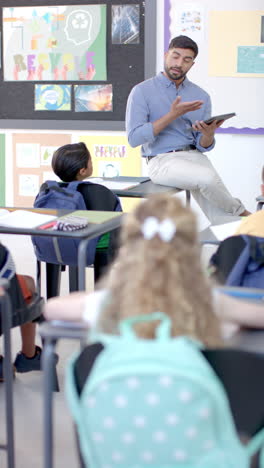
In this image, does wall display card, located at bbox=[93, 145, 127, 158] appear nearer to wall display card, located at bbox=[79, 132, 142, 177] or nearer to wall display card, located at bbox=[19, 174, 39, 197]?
wall display card, located at bbox=[79, 132, 142, 177]

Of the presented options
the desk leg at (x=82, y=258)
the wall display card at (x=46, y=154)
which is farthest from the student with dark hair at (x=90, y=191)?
the wall display card at (x=46, y=154)

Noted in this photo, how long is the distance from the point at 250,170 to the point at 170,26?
3.95ft

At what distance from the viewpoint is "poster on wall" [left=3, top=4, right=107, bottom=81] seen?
565 centimetres

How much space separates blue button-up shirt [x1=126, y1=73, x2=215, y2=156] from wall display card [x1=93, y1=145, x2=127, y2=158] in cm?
127

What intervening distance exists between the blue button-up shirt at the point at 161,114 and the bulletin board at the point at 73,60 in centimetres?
110

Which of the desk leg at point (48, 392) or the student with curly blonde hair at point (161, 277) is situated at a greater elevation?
the student with curly blonde hair at point (161, 277)

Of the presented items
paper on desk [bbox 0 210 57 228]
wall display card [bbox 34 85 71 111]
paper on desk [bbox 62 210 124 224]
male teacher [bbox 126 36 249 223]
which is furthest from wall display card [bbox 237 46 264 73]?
paper on desk [bbox 0 210 57 228]

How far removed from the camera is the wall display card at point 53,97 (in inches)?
229

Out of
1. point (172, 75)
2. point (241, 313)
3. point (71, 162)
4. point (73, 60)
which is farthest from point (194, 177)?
point (241, 313)

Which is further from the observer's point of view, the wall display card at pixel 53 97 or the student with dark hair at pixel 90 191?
the wall display card at pixel 53 97

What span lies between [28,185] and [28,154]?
248 millimetres

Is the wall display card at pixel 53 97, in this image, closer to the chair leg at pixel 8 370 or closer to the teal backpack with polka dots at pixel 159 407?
the chair leg at pixel 8 370

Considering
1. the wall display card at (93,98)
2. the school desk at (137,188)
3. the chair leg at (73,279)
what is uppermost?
the wall display card at (93,98)

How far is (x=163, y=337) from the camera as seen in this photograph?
116 cm
